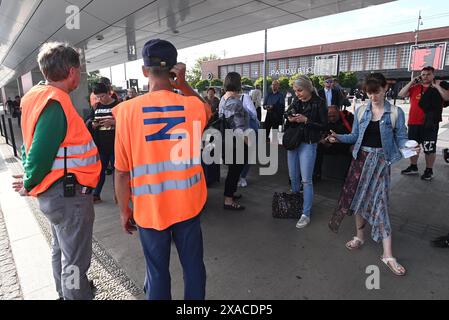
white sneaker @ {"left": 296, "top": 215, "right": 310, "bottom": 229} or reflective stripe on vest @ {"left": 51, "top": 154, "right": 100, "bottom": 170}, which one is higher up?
reflective stripe on vest @ {"left": 51, "top": 154, "right": 100, "bottom": 170}

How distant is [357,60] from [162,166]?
58669mm

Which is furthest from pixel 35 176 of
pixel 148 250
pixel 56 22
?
pixel 56 22

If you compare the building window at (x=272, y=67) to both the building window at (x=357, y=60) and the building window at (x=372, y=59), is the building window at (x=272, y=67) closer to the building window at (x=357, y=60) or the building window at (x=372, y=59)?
the building window at (x=357, y=60)

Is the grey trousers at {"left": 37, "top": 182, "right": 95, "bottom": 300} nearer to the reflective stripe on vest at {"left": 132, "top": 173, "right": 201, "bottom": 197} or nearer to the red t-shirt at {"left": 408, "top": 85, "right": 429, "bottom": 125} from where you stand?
the reflective stripe on vest at {"left": 132, "top": 173, "right": 201, "bottom": 197}

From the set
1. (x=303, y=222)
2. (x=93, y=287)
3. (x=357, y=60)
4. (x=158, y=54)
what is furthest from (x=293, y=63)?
(x=158, y=54)

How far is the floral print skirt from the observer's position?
280 cm

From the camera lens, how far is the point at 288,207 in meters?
3.89

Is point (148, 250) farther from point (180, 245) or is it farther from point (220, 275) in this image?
point (220, 275)

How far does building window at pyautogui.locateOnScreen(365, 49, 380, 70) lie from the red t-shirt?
5257 cm

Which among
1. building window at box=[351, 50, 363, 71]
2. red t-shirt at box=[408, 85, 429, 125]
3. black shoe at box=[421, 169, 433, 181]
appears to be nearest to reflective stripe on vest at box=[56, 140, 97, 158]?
red t-shirt at box=[408, 85, 429, 125]

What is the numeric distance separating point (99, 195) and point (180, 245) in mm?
3456

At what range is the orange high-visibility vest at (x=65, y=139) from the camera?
1.83 meters
